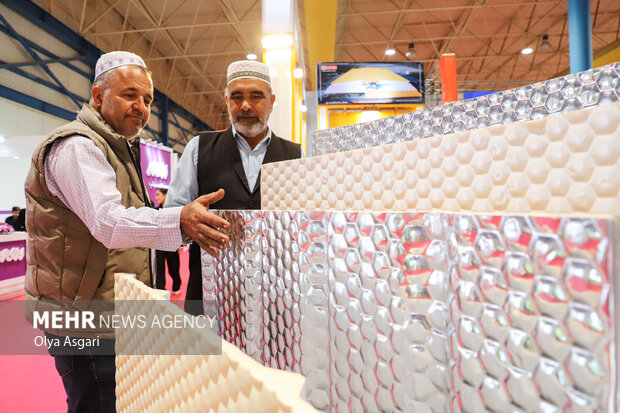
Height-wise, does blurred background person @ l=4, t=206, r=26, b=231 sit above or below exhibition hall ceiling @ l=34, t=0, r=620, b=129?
below

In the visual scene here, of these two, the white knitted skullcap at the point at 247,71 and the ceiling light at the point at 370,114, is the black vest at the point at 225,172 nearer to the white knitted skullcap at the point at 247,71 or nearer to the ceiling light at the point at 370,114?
the white knitted skullcap at the point at 247,71

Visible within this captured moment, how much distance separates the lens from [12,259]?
4.08 meters

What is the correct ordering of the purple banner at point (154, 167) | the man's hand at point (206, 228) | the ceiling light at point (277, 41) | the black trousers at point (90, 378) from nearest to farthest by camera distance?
the man's hand at point (206, 228), the black trousers at point (90, 378), the ceiling light at point (277, 41), the purple banner at point (154, 167)

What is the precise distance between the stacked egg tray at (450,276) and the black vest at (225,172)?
91 centimetres

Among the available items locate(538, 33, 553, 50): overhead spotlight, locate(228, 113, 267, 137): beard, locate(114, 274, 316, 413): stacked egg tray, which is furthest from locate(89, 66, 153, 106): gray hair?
locate(538, 33, 553, 50): overhead spotlight

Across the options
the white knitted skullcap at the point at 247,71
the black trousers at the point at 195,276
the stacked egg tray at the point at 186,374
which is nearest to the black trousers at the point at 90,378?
the black trousers at the point at 195,276

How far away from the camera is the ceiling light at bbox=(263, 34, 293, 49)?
3.60m

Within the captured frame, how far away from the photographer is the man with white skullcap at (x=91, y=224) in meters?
0.86

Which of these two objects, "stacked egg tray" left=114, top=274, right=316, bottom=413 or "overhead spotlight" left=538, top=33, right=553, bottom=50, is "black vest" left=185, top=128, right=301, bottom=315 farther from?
"overhead spotlight" left=538, top=33, right=553, bottom=50

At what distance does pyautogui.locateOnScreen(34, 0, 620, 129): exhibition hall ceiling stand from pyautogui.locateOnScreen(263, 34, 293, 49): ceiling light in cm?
275

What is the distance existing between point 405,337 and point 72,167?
952mm

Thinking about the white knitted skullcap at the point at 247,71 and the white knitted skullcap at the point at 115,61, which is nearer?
the white knitted skullcap at the point at 115,61

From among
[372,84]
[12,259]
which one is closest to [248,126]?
[372,84]

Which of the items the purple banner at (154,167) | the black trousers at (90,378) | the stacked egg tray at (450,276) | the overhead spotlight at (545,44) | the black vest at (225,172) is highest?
the overhead spotlight at (545,44)
